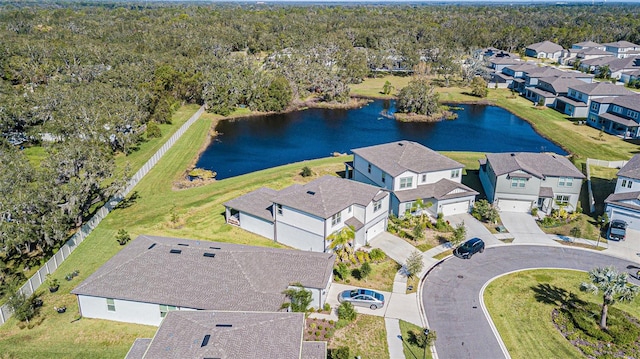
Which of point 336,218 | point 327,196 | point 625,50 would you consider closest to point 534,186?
point 336,218

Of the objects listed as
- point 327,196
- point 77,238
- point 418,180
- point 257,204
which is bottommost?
point 77,238

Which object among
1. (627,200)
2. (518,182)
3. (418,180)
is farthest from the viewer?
(418,180)

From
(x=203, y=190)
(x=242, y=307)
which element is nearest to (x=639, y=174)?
(x=242, y=307)

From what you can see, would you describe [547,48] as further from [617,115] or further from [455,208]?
[455,208]

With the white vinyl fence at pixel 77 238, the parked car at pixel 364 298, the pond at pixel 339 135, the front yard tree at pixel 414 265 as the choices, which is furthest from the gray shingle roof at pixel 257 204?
the pond at pixel 339 135

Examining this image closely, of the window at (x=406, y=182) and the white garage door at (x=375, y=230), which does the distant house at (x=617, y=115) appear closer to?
the window at (x=406, y=182)

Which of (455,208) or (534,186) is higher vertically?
(534,186)
